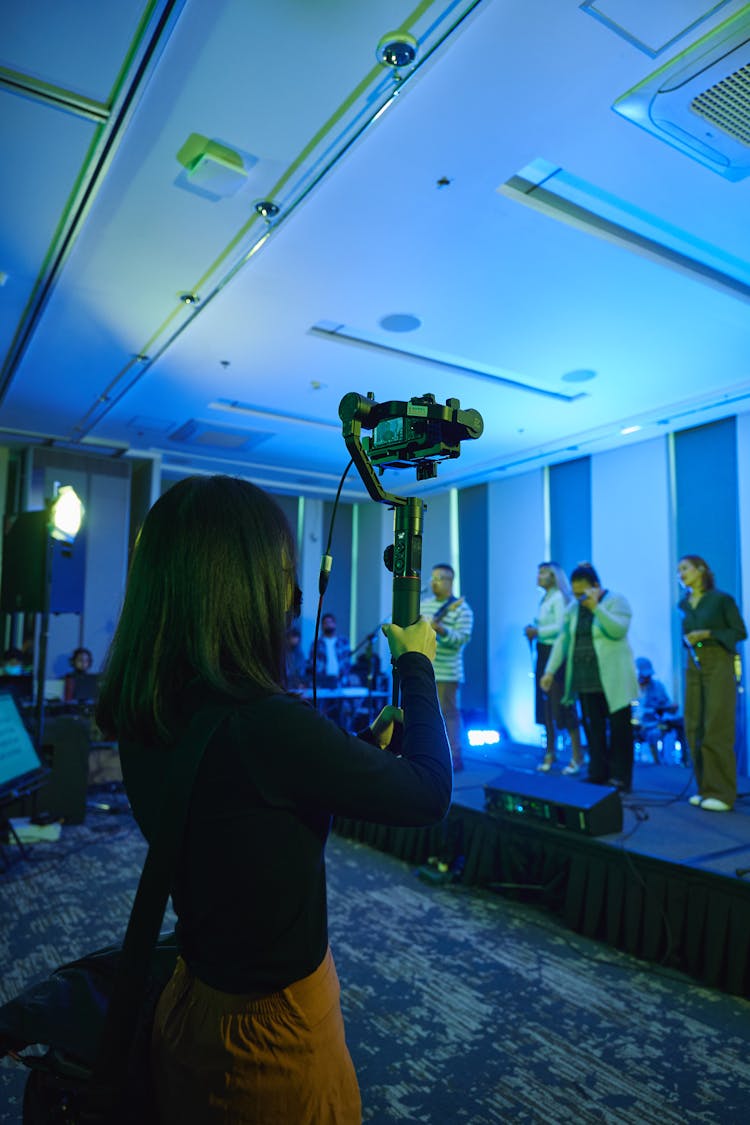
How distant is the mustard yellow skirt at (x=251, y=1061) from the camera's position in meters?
0.86

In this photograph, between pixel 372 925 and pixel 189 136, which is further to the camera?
pixel 372 925

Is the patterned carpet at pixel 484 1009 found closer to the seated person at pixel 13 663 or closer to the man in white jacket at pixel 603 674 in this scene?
the man in white jacket at pixel 603 674

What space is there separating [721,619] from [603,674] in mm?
812

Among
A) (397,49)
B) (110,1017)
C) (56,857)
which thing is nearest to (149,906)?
(110,1017)

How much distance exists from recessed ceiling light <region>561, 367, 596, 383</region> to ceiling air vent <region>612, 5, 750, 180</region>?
7.73 feet

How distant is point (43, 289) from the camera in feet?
13.7

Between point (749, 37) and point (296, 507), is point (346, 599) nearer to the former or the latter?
point (296, 507)

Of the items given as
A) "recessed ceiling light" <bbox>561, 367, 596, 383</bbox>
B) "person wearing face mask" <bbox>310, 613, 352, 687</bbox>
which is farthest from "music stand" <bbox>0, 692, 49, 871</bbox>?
"person wearing face mask" <bbox>310, 613, 352, 687</bbox>

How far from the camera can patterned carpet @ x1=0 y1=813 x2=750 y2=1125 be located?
6.28ft

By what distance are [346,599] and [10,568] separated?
618 centimetres

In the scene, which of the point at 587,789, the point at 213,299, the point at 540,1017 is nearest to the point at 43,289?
the point at 213,299

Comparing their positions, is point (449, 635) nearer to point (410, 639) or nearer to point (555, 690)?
point (555, 690)

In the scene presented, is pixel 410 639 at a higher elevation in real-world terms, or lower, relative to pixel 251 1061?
higher

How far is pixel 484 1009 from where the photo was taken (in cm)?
240
